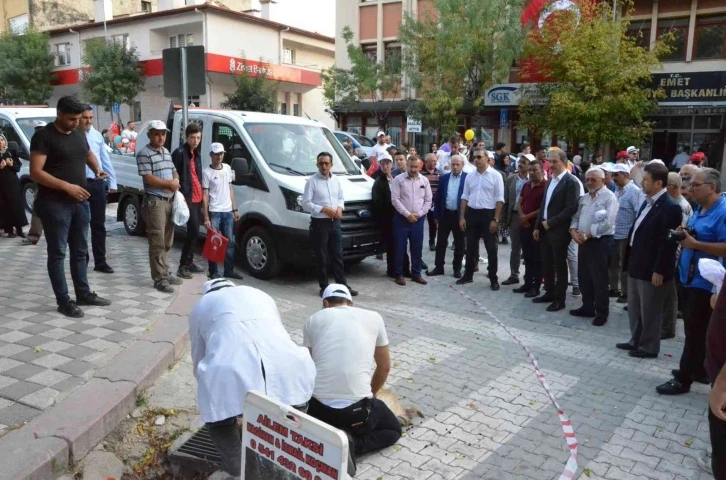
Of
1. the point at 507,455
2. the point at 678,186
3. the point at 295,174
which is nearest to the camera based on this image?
the point at 507,455

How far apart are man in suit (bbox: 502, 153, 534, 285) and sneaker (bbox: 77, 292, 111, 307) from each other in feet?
18.7

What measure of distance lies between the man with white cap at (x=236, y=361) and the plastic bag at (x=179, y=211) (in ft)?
12.7

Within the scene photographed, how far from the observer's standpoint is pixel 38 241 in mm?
9883

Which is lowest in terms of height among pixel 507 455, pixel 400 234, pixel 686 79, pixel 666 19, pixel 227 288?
pixel 507 455

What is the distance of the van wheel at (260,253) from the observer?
8703mm

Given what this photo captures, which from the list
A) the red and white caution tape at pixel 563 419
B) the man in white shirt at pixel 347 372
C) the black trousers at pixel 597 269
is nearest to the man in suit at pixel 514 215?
the black trousers at pixel 597 269

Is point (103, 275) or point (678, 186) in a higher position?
point (678, 186)

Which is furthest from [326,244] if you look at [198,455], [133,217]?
[133,217]

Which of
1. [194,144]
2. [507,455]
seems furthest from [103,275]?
[507,455]

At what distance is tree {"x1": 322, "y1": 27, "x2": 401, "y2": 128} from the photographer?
28406mm

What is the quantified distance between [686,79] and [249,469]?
2477 cm

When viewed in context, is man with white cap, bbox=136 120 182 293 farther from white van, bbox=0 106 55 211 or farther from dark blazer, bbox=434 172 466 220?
white van, bbox=0 106 55 211

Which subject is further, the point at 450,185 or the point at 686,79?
the point at 686,79

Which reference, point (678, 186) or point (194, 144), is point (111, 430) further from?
point (678, 186)
